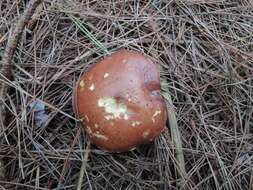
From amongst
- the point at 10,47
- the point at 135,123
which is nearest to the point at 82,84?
the point at 135,123

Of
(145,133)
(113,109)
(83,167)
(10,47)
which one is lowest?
(83,167)

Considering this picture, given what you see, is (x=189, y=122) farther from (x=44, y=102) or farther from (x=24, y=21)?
(x=24, y=21)

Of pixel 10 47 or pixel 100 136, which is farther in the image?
pixel 10 47

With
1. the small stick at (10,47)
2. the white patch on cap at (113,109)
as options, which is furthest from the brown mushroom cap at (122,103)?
the small stick at (10,47)

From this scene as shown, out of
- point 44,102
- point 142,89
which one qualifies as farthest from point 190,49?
point 44,102

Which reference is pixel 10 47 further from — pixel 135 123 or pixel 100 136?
pixel 135 123

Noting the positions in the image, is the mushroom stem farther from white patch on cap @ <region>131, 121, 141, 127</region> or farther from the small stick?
the small stick

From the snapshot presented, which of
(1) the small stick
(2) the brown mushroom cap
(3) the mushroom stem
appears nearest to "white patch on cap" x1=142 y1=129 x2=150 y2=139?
(2) the brown mushroom cap

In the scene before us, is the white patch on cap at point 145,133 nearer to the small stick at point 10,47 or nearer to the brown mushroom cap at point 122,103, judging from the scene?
the brown mushroom cap at point 122,103
